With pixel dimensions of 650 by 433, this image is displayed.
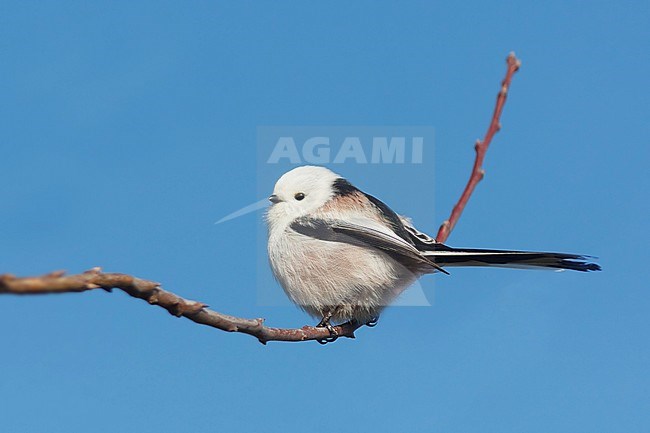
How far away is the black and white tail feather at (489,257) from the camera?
13.8ft

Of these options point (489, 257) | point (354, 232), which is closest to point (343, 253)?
point (354, 232)

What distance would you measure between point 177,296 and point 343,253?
2.23 m

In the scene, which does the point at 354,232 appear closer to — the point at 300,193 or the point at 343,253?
the point at 343,253

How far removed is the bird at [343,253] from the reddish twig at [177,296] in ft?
1.73

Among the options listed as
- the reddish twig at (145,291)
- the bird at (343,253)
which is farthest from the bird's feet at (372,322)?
the reddish twig at (145,291)

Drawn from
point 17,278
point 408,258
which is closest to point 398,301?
point 408,258

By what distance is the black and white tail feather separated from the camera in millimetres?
4195

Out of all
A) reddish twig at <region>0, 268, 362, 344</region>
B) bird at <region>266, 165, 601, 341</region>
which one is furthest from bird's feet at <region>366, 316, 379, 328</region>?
reddish twig at <region>0, 268, 362, 344</region>

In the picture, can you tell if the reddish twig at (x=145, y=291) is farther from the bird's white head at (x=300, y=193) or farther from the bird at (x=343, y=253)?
the bird's white head at (x=300, y=193)

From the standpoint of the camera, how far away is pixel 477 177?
10.6 feet

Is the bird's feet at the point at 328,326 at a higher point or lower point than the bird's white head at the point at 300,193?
lower

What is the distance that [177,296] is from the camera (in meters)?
2.15

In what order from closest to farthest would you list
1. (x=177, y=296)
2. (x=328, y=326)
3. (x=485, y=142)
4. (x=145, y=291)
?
(x=145, y=291)
(x=177, y=296)
(x=485, y=142)
(x=328, y=326)

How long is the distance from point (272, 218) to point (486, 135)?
179 centimetres
